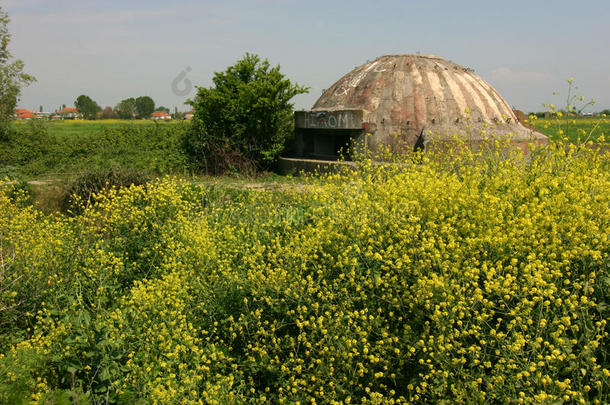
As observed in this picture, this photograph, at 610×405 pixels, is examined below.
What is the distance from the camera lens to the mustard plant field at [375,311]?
348cm

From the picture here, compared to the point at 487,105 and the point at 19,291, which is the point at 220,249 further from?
the point at 487,105

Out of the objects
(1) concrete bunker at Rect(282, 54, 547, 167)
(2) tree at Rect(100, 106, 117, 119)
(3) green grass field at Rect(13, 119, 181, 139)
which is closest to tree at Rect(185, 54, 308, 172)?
(1) concrete bunker at Rect(282, 54, 547, 167)

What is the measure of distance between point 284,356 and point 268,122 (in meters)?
14.7

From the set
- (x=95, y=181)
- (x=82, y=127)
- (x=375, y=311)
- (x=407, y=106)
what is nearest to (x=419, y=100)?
(x=407, y=106)

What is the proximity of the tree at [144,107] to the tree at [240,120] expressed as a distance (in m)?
80.2

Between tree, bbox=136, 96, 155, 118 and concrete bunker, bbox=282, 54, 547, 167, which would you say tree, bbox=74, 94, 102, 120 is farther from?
concrete bunker, bbox=282, 54, 547, 167

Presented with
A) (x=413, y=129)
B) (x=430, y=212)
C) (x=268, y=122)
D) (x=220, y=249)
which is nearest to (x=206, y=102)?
(x=268, y=122)

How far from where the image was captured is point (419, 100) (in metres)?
15.5

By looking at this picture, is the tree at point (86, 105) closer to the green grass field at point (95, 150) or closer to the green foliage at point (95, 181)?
the green grass field at point (95, 150)

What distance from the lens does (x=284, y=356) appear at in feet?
14.9

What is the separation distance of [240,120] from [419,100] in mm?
7226

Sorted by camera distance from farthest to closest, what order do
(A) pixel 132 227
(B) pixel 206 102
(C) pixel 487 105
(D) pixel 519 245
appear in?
(B) pixel 206 102, (C) pixel 487 105, (A) pixel 132 227, (D) pixel 519 245

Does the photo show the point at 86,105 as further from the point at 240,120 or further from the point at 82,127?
the point at 240,120

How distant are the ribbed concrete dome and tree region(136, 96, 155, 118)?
84.3 meters
